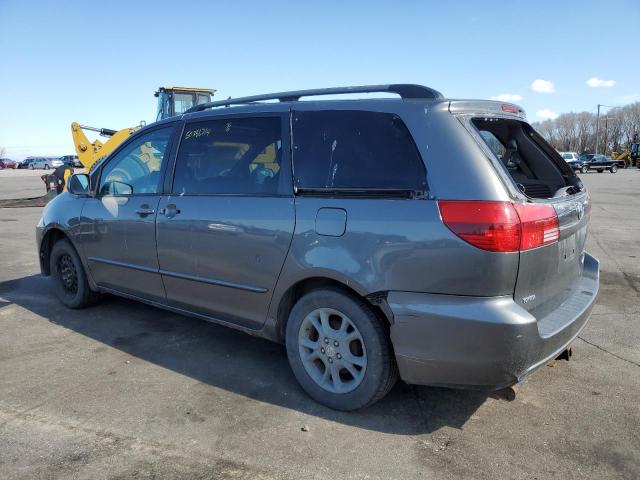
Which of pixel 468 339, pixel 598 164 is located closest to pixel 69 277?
pixel 468 339

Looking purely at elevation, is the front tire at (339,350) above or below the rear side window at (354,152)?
below

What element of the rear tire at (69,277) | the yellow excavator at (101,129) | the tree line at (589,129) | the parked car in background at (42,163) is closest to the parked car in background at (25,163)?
the parked car in background at (42,163)

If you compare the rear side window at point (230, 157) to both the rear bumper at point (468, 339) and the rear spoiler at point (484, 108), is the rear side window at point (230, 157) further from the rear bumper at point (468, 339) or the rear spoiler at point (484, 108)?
Answer: the rear bumper at point (468, 339)

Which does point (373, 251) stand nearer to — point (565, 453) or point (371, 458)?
point (371, 458)

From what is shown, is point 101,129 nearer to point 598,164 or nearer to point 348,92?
point 348,92

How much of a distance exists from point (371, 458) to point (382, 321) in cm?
74

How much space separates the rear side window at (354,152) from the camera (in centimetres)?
291

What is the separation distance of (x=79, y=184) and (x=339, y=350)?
3.30 metres

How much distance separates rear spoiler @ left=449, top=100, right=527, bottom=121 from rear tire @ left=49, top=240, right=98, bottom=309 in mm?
3924

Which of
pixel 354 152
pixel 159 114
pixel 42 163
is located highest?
pixel 159 114

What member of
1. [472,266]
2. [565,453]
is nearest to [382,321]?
[472,266]

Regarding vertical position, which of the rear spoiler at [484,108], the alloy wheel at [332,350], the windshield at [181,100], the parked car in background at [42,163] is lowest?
the alloy wheel at [332,350]

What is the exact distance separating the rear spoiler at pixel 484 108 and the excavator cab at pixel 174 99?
15.2 metres

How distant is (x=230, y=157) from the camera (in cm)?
381
